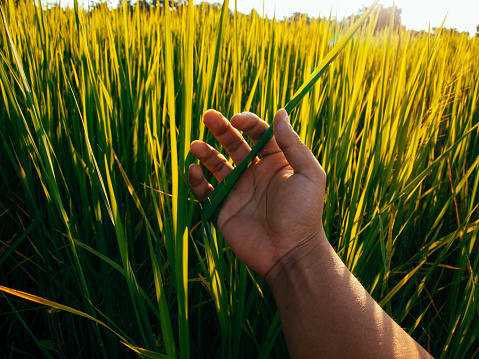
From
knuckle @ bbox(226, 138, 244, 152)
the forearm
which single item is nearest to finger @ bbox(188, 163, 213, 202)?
knuckle @ bbox(226, 138, 244, 152)

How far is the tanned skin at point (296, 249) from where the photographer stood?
55cm

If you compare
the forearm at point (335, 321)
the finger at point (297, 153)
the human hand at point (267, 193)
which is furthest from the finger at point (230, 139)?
the forearm at point (335, 321)

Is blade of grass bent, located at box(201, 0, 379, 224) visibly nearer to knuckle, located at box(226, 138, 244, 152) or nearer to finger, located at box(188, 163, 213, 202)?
finger, located at box(188, 163, 213, 202)

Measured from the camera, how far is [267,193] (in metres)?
0.71

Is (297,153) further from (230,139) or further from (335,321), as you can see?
(335,321)

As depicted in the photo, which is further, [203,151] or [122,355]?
[122,355]

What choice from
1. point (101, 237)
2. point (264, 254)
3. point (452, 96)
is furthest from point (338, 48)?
point (452, 96)

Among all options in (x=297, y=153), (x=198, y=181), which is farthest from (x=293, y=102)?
(x=198, y=181)

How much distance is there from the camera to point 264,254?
2.15 feet

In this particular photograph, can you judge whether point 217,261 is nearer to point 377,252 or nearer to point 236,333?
point 236,333

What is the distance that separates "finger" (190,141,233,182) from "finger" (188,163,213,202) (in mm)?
23

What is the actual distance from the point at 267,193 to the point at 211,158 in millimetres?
138

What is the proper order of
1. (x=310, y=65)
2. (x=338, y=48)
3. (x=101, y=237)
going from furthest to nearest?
(x=310, y=65) < (x=101, y=237) < (x=338, y=48)

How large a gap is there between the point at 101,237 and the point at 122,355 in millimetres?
297
